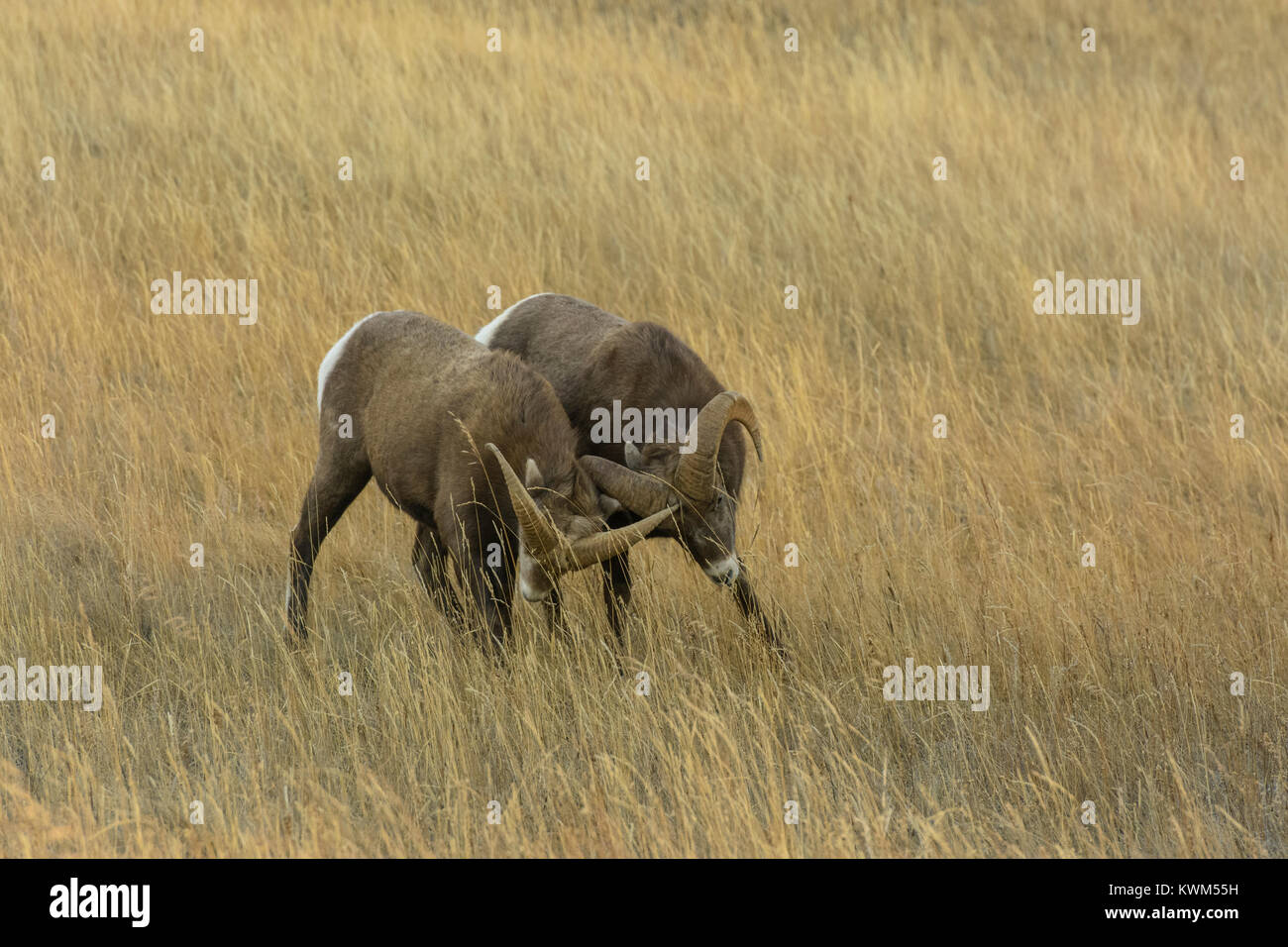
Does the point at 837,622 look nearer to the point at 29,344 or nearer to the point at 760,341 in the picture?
the point at 760,341

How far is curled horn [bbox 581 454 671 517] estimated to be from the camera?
5.02 m

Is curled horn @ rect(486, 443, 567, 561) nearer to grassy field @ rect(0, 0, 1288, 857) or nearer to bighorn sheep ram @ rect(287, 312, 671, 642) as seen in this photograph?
bighorn sheep ram @ rect(287, 312, 671, 642)

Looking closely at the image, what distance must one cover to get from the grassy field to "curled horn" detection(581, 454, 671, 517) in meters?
0.61

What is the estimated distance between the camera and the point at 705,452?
16.4 ft

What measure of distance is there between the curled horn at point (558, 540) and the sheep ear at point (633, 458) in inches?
23.0

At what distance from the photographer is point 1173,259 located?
32.4 feet

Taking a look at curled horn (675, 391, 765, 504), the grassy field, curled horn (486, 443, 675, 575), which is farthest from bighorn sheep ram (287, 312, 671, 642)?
the grassy field

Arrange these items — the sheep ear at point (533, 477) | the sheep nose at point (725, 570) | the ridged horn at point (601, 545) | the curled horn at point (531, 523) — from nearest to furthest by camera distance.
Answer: the curled horn at point (531, 523) < the ridged horn at point (601, 545) < the sheep ear at point (533, 477) < the sheep nose at point (725, 570)

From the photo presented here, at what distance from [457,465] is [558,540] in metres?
0.77

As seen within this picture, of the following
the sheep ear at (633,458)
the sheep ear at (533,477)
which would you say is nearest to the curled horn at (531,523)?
the sheep ear at (533,477)

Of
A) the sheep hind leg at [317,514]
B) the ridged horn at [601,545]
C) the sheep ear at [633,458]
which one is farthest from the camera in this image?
the sheep hind leg at [317,514]

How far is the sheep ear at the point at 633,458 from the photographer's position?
5367 millimetres

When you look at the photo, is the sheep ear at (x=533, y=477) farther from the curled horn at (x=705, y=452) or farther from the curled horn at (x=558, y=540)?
the curled horn at (x=705, y=452)

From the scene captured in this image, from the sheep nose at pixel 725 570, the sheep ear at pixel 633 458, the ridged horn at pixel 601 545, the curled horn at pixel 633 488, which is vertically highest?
the sheep ear at pixel 633 458
